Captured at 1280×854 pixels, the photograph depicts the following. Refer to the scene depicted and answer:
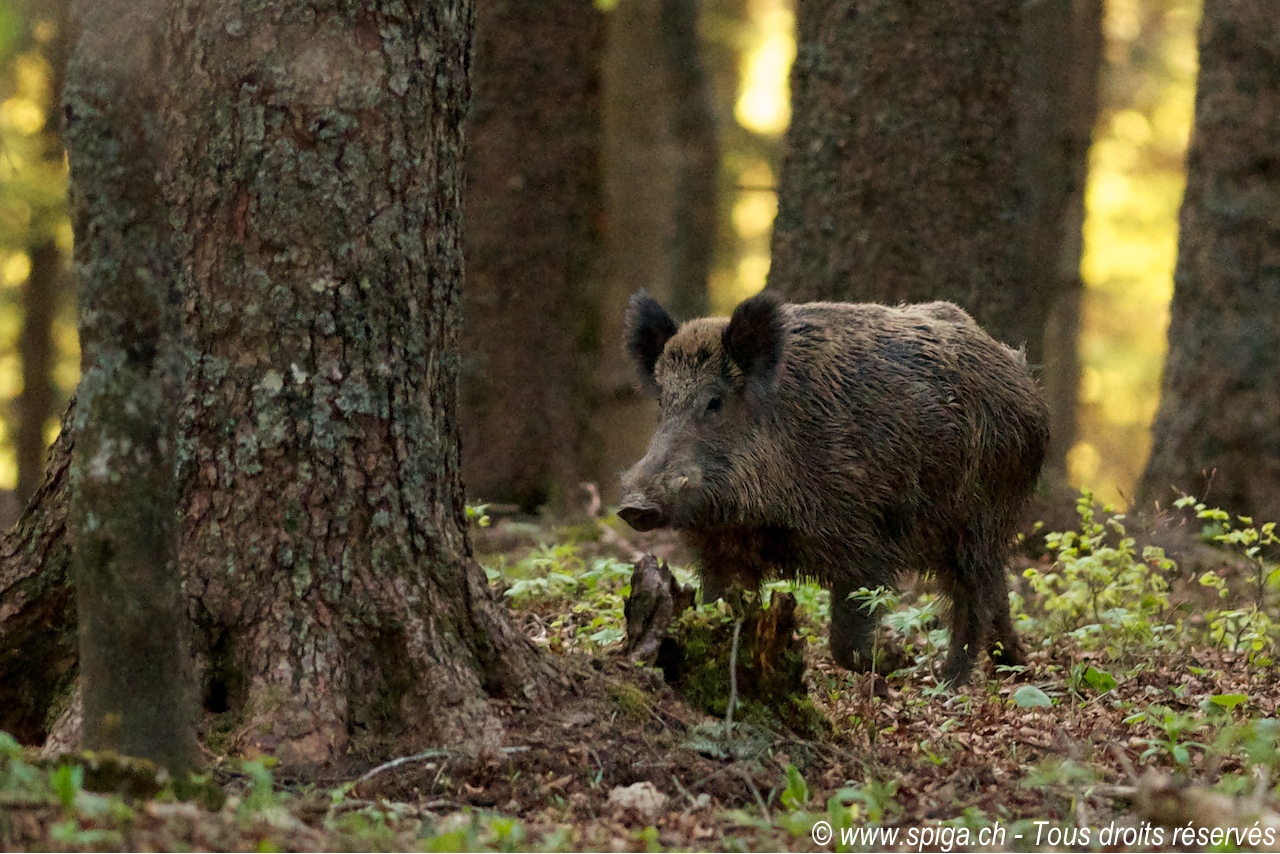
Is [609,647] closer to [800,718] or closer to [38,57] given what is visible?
[800,718]

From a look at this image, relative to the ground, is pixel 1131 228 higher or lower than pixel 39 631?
higher

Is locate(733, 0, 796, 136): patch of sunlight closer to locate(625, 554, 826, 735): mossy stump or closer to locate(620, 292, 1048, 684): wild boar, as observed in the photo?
locate(620, 292, 1048, 684): wild boar

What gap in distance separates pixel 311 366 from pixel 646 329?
329cm

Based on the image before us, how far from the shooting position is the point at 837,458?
23.1 ft

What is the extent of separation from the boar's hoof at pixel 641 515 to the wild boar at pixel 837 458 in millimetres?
29

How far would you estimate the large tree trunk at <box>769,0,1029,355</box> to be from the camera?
368 inches

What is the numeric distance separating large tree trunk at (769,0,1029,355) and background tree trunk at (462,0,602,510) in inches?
101

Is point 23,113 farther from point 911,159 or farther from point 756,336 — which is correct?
point 756,336

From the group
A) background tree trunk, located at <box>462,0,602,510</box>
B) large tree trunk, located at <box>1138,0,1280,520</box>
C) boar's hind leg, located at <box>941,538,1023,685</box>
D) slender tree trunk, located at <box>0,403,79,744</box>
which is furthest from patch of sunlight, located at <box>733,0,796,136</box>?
slender tree trunk, located at <box>0,403,79,744</box>

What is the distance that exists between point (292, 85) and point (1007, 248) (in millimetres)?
6361

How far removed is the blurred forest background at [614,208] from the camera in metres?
11.3

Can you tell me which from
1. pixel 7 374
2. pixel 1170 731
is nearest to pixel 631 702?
pixel 1170 731

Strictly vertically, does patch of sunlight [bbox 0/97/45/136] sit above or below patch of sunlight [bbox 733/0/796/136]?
below

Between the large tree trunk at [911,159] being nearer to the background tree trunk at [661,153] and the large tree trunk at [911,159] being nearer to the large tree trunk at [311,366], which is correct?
the large tree trunk at [311,366]
